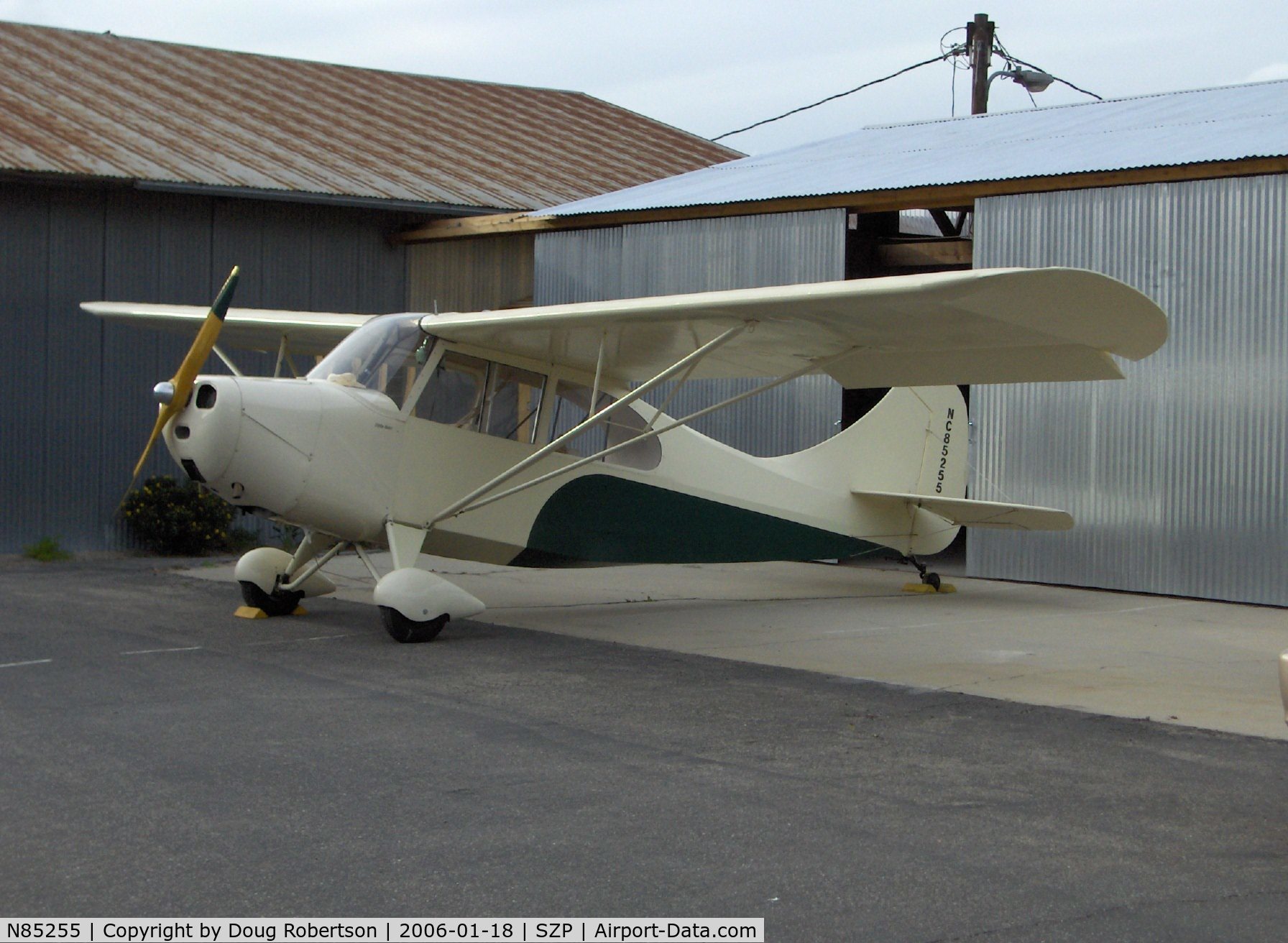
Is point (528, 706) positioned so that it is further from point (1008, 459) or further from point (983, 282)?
point (1008, 459)

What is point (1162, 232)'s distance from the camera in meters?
12.9

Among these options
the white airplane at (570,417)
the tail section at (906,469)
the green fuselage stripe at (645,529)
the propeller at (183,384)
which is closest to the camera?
the white airplane at (570,417)

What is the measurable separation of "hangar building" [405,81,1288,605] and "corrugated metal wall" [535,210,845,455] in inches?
1.1

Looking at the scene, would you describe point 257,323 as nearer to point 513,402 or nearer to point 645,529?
point 513,402

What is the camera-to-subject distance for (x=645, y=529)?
1130 cm

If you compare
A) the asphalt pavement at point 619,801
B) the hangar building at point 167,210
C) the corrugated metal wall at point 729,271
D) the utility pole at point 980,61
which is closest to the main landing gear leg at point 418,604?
the asphalt pavement at point 619,801

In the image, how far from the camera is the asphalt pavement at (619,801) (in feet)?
13.3

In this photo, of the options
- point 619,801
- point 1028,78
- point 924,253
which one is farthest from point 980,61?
point 619,801

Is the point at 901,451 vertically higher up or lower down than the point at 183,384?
lower down

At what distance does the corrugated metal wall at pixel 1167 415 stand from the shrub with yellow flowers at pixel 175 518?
884 cm

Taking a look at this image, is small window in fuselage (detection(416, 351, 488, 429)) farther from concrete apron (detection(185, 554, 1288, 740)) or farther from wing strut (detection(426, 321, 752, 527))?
concrete apron (detection(185, 554, 1288, 740))

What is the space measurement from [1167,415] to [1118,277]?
1.39 m

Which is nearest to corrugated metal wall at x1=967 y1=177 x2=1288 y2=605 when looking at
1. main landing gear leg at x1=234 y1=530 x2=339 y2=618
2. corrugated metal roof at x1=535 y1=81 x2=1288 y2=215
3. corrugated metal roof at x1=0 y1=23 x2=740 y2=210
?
corrugated metal roof at x1=535 y1=81 x2=1288 y2=215

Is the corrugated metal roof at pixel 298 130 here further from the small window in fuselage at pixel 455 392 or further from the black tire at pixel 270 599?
the small window in fuselage at pixel 455 392
